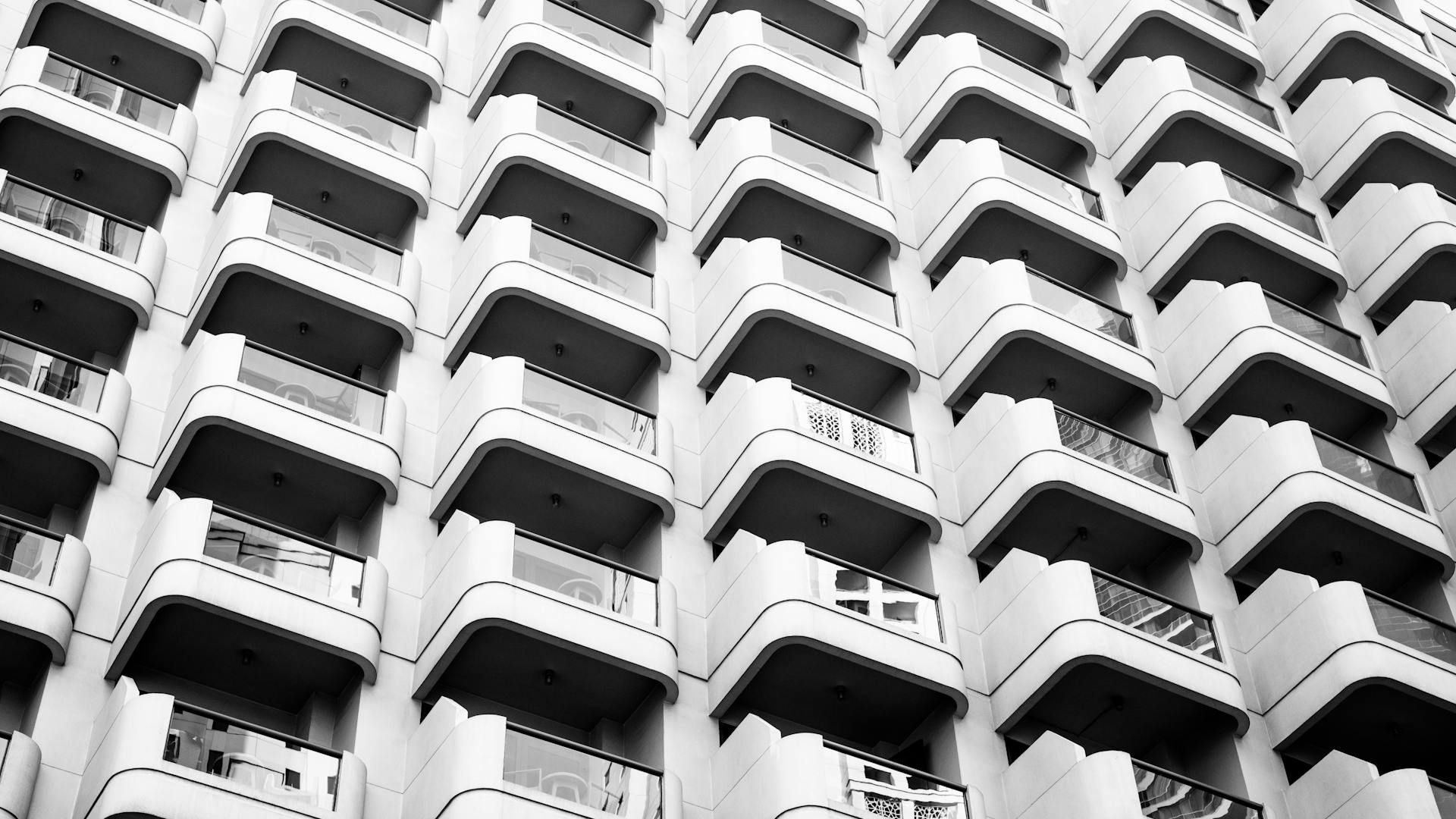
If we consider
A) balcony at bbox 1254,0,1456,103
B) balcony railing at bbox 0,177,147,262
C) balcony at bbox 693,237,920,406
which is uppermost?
balcony at bbox 1254,0,1456,103

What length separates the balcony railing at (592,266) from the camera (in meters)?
28.5

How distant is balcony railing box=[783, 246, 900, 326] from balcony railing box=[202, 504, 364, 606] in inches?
390

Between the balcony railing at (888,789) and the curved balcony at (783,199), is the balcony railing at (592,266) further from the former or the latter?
the balcony railing at (888,789)

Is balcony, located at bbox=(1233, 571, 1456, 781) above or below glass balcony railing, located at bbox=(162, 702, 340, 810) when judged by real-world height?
above

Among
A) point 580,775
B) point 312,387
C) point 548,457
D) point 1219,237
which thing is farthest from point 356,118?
point 1219,237

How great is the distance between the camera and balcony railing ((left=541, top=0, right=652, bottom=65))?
33.6 meters

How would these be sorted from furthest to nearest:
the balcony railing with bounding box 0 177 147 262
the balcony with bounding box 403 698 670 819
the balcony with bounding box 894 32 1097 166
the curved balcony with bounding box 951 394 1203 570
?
the balcony with bounding box 894 32 1097 166 < the curved balcony with bounding box 951 394 1203 570 < the balcony railing with bounding box 0 177 147 262 < the balcony with bounding box 403 698 670 819

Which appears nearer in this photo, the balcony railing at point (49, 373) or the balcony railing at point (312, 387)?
the balcony railing at point (49, 373)

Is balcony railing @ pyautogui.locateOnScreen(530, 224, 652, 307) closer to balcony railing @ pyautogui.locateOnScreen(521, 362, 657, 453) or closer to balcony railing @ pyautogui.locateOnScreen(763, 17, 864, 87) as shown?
balcony railing @ pyautogui.locateOnScreen(521, 362, 657, 453)

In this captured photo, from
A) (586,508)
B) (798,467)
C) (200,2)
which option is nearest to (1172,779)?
(798,467)

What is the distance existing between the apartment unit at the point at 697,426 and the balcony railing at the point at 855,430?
0.25ft

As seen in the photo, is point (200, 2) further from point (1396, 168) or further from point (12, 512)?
point (1396, 168)

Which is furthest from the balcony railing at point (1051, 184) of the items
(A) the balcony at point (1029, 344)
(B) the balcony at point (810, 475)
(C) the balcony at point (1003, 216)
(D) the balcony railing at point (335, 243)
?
(D) the balcony railing at point (335, 243)

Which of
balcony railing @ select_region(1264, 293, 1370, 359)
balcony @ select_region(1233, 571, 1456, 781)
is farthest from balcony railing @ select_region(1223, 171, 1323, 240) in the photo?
balcony @ select_region(1233, 571, 1456, 781)
